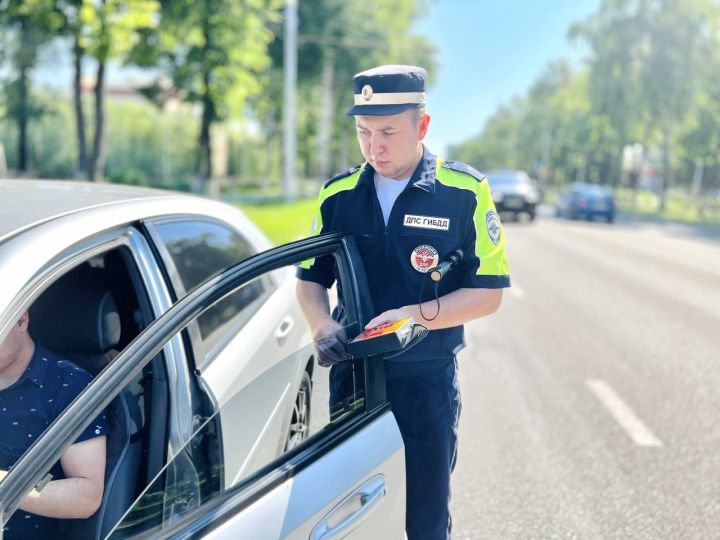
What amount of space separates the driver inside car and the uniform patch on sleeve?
3.80 ft

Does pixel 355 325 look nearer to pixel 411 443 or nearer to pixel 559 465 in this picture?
pixel 411 443

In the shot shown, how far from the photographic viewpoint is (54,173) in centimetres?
4119

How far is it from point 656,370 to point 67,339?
15.9 ft

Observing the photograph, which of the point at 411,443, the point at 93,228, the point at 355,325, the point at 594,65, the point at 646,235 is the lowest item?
the point at 646,235

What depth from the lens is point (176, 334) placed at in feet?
5.52

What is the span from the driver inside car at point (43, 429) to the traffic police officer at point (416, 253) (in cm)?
66

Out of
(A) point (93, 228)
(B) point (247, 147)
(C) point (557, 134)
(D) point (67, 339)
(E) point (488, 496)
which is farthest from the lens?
(C) point (557, 134)

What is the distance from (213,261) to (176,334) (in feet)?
6.53

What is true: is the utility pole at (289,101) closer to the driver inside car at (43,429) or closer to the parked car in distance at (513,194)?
the parked car in distance at (513,194)

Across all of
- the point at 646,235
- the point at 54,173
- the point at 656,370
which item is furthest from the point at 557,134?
the point at 656,370

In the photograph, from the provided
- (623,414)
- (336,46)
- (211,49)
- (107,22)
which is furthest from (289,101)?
(623,414)

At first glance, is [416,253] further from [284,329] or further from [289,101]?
[289,101]

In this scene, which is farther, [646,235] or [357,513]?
[646,235]

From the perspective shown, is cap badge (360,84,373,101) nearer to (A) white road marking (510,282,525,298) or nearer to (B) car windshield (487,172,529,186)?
(A) white road marking (510,282,525,298)
